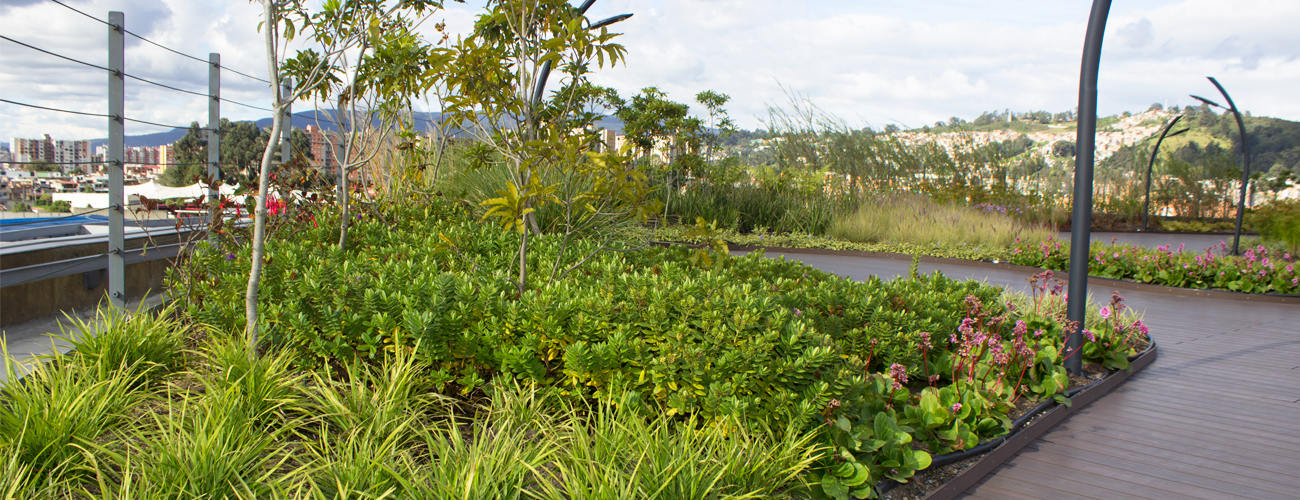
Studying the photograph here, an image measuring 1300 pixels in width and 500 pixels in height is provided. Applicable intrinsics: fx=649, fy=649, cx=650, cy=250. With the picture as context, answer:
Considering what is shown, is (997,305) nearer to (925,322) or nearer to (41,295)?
(925,322)

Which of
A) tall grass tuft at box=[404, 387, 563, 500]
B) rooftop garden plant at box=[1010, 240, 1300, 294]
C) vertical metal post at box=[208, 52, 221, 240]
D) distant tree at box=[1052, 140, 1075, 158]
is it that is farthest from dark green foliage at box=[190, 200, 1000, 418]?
distant tree at box=[1052, 140, 1075, 158]

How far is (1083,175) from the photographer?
130 inches

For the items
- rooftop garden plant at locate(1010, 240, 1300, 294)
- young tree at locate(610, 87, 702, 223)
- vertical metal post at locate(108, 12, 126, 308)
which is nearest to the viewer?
vertical metal post at locate(108, 12, 126, 308)

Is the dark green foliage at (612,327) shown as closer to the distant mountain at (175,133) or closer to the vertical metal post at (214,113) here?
Answer: the distant mountain at (175,133)

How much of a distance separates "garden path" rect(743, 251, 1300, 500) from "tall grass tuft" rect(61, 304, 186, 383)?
132 inches

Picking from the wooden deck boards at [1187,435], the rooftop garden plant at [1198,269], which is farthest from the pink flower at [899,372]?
the rooftop garden plant at [1198,269]

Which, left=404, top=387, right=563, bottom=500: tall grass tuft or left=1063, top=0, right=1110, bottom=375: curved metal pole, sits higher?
left=1063, top=0, right=1110, bottom=375: curved metal pole

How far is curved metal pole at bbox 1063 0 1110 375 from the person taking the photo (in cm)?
317

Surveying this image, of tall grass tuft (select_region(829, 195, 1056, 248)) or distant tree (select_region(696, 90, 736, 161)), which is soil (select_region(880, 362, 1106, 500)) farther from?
distant tree (select_region(696, 90, 736, 161))

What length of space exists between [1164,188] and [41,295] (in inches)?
1003

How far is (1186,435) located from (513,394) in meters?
2.98

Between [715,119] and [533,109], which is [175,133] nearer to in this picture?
[533,109]

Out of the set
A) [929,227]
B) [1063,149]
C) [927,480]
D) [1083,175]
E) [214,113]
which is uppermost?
[1063,149]

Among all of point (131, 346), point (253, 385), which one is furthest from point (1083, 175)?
point (131, 346)
